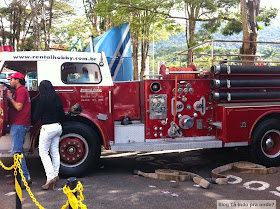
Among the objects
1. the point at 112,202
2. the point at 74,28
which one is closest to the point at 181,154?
the point at 112,202

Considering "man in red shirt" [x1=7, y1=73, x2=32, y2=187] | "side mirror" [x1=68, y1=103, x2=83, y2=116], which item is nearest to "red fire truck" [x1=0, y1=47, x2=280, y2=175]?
"side mirror" [x1=68, y1=103, x2=83, y2=116]

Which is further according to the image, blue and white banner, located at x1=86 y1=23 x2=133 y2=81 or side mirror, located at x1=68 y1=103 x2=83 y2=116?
blue and white banner, located at x1=86 y1=23 x2=133 y2=81

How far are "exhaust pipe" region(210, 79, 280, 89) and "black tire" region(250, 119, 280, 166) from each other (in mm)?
783

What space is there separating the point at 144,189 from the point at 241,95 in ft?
9.48

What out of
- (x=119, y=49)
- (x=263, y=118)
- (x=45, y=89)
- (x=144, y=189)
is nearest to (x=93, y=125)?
(x=45, y=89)

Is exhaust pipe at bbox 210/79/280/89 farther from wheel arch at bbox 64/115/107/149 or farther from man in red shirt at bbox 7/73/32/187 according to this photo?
man in red shirt at bbox 7/73/32/187

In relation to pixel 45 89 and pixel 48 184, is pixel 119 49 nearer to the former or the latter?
pixel 45 89

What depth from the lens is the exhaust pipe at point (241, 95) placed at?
662 cm

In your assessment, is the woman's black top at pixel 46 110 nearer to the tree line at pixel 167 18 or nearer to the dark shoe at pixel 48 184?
the dark shoe at pixel 48 184

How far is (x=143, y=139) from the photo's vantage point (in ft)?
21.3

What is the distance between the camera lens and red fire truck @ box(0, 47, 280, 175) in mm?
6117

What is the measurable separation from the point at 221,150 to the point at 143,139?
121 inches

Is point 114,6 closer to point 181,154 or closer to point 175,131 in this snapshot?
point 181,154

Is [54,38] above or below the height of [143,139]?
above
